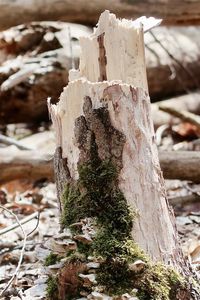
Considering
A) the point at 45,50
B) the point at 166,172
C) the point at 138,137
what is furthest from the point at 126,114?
the point at 45,50

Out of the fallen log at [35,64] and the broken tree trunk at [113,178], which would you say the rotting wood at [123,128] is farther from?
the fallen log at [35,64]

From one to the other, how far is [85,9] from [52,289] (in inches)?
139

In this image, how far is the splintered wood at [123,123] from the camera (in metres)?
2.07

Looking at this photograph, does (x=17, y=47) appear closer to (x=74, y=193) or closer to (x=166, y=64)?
(x=166, y=64)

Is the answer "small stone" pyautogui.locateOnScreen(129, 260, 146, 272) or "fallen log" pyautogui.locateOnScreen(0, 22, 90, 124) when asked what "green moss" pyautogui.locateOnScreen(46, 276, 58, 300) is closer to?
"small stone" pyautogui.locateOnScreen(129, 260, 146, 272)

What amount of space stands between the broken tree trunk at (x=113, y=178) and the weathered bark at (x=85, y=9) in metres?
2.86

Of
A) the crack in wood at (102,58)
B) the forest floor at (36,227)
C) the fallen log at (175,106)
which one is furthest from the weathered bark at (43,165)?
the crack in wood at (102,58)

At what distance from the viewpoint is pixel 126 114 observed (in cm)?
211

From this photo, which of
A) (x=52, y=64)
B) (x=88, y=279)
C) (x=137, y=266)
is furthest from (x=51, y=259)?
(x=52, y=64)

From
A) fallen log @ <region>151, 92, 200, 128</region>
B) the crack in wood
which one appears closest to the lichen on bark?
the crack in wood

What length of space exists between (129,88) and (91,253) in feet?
1.95

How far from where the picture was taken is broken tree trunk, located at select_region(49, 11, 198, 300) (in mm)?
1953

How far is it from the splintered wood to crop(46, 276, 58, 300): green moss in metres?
0.31

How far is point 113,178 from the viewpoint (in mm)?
2068
